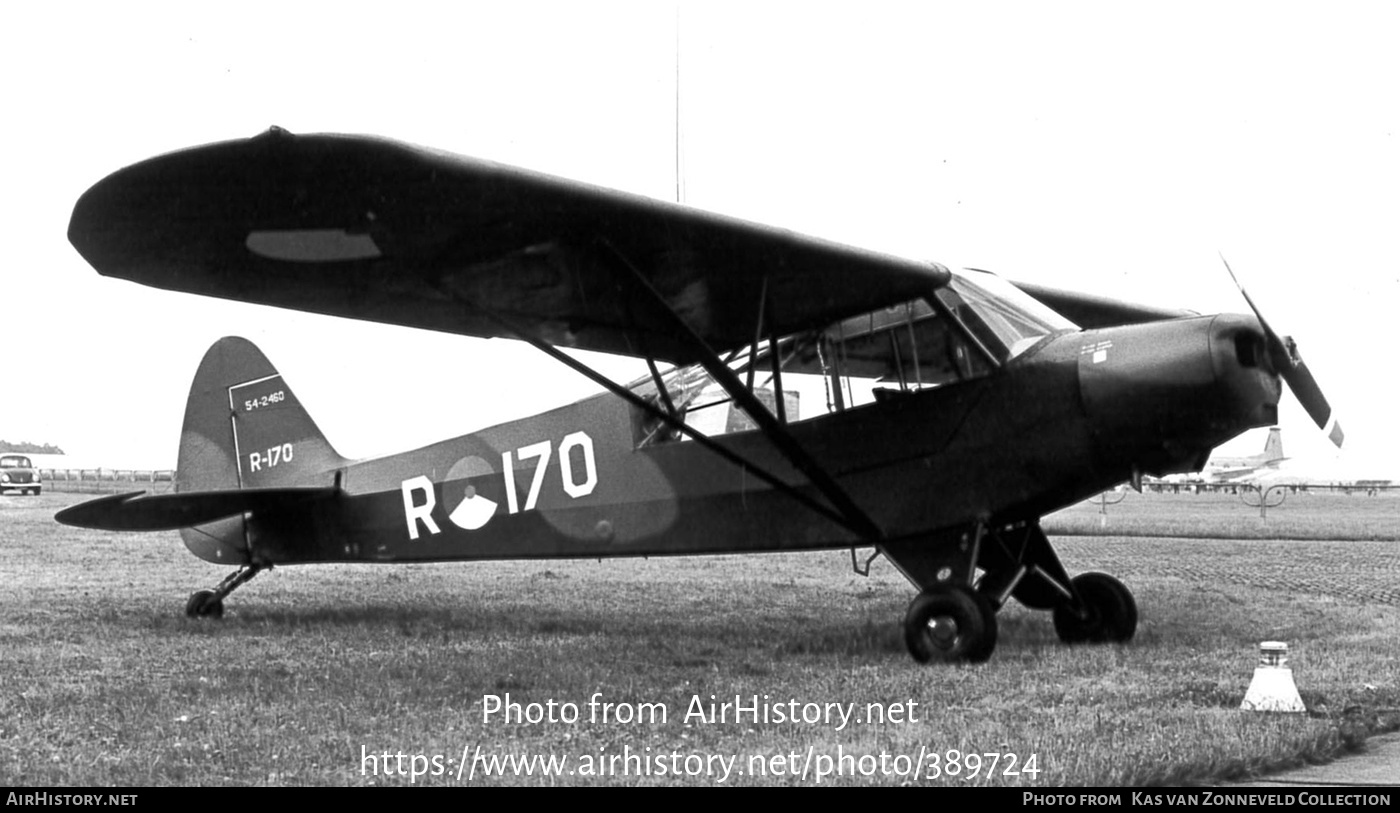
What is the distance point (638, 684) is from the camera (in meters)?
6.85

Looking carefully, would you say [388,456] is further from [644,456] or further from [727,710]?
[727,710]

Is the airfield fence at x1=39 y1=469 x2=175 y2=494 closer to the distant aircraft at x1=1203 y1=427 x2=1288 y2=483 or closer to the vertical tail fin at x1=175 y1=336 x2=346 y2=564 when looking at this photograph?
the distant aircraft at x1=1203 y1=427 x2=1288 y2=483

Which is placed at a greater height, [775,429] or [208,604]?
[775,429]

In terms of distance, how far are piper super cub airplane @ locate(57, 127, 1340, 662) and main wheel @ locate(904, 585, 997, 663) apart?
0.7 inches

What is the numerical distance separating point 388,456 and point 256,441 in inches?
61.3

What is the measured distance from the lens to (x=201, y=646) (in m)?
8.51

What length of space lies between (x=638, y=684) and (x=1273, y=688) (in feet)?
9.98

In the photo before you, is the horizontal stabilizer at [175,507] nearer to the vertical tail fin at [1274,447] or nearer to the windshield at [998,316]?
the windshield at [998,316]

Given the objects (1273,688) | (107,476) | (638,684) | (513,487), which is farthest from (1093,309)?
(107,476)

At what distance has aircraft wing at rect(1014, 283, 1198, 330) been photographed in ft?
36.6

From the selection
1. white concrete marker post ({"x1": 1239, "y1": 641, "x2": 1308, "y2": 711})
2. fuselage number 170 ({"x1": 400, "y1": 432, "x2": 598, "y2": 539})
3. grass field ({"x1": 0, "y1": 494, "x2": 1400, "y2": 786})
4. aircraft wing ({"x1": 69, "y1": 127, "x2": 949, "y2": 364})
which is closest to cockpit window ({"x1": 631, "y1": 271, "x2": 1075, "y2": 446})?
aircraft wing ({"x1": 69, "y1": 127, "x2": 949, "y2": 364})

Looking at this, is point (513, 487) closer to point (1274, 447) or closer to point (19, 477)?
point (19, 477)
